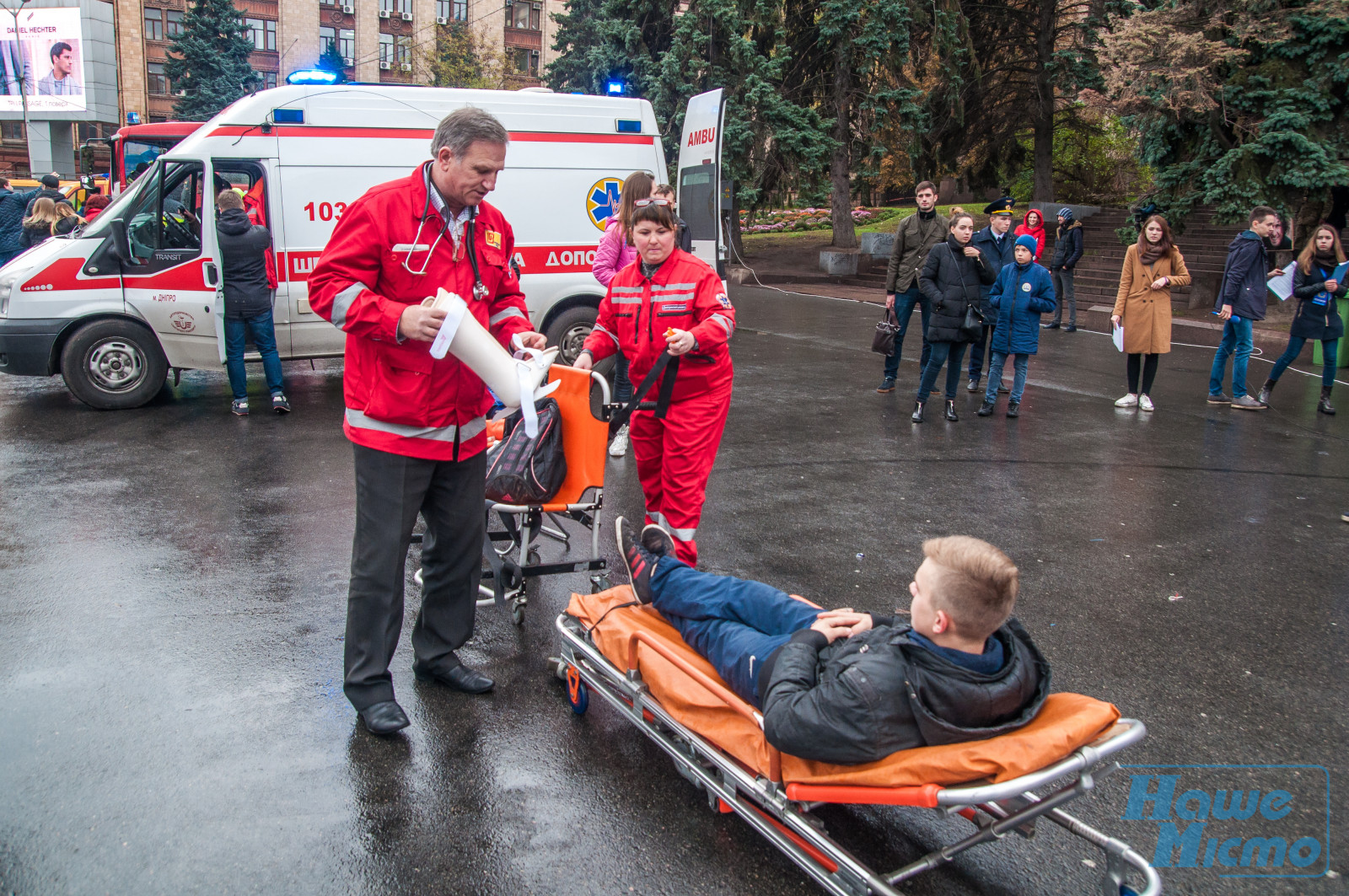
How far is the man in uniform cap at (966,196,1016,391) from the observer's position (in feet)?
29.6

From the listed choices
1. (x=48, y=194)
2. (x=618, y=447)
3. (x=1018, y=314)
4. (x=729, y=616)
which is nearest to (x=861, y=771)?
(x=729, y=616)

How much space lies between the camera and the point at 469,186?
339 cm

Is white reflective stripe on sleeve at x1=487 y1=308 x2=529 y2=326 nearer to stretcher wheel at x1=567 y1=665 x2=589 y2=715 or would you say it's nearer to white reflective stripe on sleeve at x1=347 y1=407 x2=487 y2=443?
white reflective stripe on sleeve at x1=347 y1=407 x2=487 y2=443

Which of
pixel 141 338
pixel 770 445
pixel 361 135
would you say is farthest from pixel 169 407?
pixel 770 445

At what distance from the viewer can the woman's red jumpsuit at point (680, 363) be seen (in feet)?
15.0

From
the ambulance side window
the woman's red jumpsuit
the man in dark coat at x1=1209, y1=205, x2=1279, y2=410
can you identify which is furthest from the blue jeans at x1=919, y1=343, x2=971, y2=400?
the ambulance side window

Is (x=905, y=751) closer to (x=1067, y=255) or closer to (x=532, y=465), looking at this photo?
(x=532, y=465)

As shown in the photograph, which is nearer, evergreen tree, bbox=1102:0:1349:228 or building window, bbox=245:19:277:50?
evergreen tree, bbox=1102:0:1349:228

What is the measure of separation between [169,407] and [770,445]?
5.63 metres

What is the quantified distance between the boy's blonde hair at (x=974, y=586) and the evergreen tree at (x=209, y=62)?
49.7 m

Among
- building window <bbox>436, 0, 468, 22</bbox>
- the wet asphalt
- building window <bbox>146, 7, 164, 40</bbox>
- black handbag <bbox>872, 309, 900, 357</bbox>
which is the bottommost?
the wet asphalt

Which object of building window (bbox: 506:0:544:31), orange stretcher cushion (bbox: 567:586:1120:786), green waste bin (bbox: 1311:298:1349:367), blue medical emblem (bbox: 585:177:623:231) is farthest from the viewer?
building window (bbox: 506:0:544:31)

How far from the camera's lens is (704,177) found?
41.9 feet

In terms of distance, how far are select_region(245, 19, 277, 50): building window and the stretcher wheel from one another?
6677 centimetres
